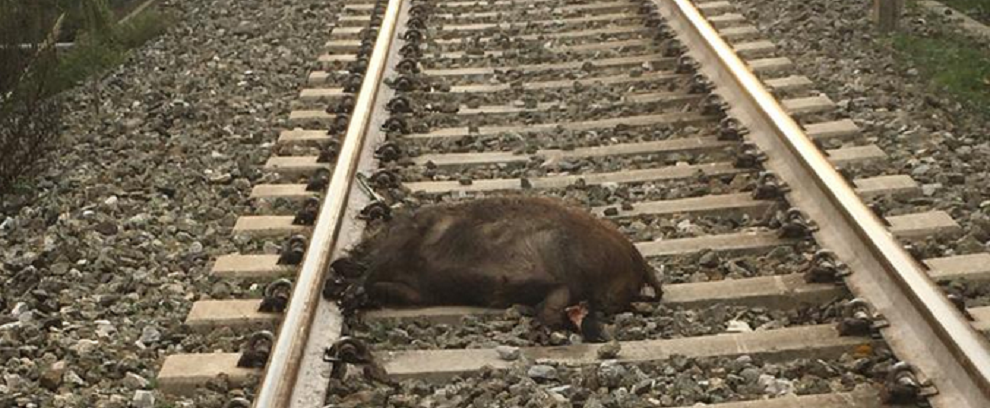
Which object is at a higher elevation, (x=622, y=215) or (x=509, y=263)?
(x=509, y=263)

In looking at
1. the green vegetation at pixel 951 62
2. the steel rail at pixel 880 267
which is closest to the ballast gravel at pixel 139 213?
the steel rail at pixel 880 267

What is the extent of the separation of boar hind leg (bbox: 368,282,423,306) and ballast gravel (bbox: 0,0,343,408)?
471 millimetres

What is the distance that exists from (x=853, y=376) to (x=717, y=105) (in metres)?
3.09

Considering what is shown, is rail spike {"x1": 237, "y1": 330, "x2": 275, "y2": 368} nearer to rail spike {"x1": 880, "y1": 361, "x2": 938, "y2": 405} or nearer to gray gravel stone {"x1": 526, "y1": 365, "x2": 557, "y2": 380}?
gray gravel stone {"x1": 526, "y1": 365, "x2": 557, "y2": 380}

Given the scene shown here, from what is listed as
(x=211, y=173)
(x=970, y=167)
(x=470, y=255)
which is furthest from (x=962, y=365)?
(x=211, y=173)

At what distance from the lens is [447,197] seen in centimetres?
586

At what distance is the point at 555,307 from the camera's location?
4305 mm

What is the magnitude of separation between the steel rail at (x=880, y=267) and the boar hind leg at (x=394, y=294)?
139cm

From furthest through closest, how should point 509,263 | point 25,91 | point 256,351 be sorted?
point 25,91 < point 509,263 < point 256,351

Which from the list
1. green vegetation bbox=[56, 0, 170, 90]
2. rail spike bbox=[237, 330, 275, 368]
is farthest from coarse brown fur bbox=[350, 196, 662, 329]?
green vegetation bbox=[56, 0, 170, 90]

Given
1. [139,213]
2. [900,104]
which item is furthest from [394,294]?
[900,104]

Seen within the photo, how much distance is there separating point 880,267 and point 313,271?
177 centimetres

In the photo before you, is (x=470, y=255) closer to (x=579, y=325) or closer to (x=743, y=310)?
(x=579, y=325)

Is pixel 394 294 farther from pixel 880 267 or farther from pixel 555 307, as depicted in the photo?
pixel 880 267
